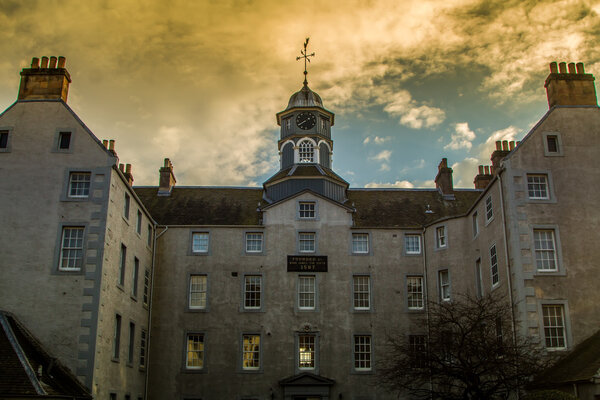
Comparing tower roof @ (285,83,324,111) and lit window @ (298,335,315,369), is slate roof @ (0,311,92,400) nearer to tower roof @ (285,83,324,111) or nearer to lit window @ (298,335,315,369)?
lit window @ (298,335,315,369)

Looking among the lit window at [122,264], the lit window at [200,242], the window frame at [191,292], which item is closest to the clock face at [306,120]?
the lit window at [200,242]

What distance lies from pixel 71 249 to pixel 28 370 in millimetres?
6138

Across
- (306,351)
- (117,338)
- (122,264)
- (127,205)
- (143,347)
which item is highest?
(127,205)

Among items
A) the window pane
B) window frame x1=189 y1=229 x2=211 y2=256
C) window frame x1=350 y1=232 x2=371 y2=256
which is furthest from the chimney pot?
window frame x1=189 y1=229 x2=211 y2=256

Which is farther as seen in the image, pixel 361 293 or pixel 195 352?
pixel 361 293

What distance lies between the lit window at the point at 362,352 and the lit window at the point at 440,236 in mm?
6891

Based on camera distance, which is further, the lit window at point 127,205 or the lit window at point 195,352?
the lit window at point 195,352

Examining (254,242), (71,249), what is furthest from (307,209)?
(71,249)

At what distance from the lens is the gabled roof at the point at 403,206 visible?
38.3m

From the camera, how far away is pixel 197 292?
118 ft

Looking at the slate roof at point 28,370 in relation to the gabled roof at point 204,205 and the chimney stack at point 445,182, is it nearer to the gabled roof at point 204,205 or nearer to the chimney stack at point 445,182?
the gabled roof at point 204,205

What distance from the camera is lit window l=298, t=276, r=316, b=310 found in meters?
35.7

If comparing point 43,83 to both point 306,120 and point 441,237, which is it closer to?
point 306,120

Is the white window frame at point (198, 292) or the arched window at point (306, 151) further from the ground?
the arched window at point (306, 151)
